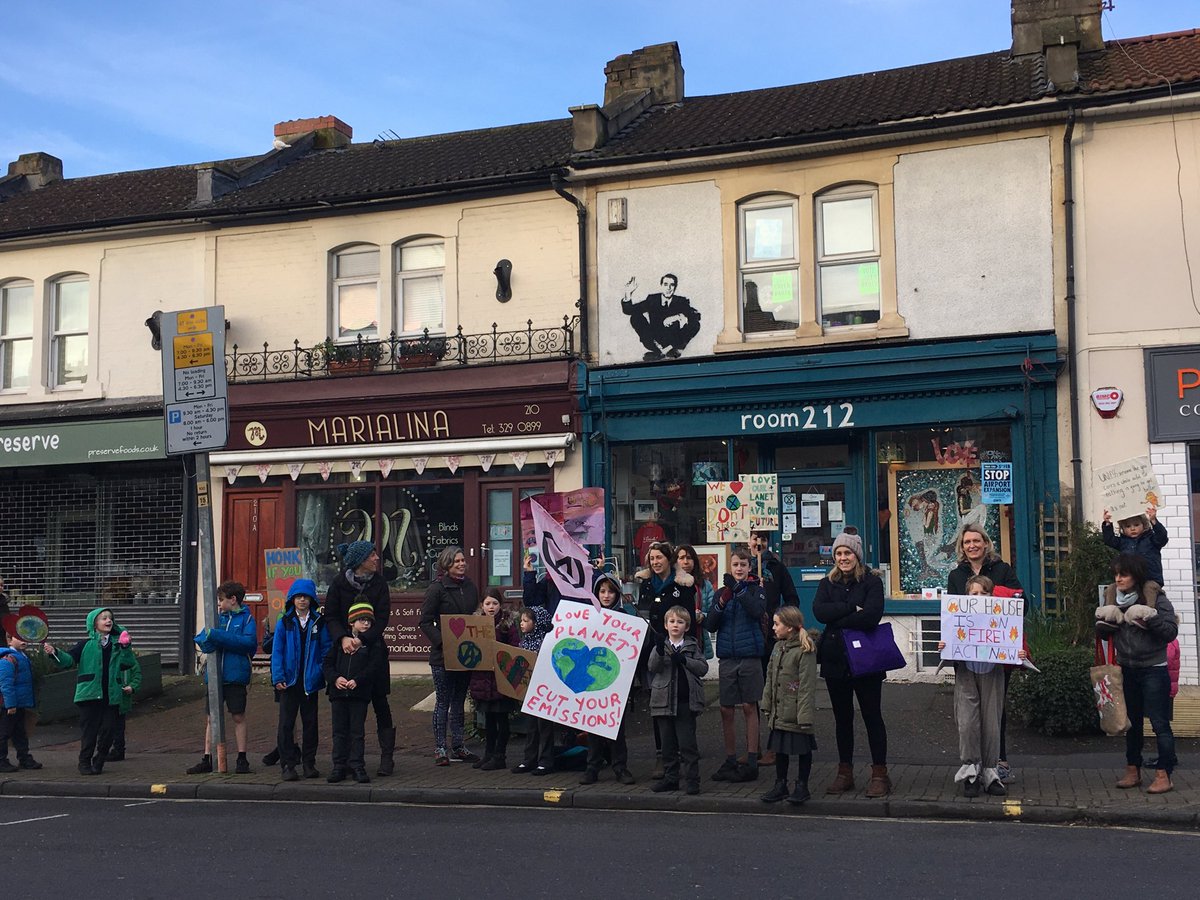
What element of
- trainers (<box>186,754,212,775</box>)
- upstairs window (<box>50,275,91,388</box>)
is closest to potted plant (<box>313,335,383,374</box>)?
upstairs window (<box>50,275,91,388</box>)

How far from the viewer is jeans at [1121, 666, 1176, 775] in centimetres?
904

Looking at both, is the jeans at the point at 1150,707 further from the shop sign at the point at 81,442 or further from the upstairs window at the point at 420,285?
the shop sign at the point at 81,442

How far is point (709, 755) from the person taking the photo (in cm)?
1141

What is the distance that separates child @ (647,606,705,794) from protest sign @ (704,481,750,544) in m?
3.91

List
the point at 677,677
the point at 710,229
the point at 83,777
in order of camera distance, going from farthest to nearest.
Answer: the point at 710,229, the point at 83,777, the point at 677,677

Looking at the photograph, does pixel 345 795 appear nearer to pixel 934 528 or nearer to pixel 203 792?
pixel 203 792

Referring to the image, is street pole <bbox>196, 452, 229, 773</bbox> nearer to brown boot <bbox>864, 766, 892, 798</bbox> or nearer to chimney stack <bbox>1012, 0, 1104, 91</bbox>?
brown boot <bbox>864, 766, 892, 798</bbox>

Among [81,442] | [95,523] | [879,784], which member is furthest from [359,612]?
[95,523]

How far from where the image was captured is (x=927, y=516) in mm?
14875

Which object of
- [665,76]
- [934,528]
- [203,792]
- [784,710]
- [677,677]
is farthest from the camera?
[665,76]

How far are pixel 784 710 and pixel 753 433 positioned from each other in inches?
260

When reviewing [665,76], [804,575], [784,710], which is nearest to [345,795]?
[784,710]

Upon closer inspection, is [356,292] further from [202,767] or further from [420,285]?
[202,767]

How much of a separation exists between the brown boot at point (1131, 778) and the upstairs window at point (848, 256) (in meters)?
7.07
